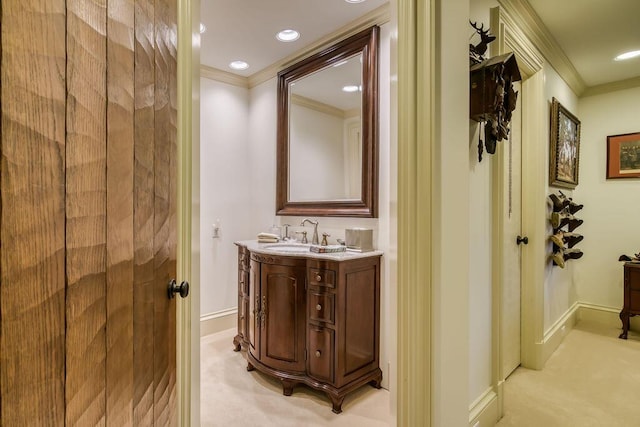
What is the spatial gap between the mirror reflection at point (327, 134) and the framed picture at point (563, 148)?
68.1 inches

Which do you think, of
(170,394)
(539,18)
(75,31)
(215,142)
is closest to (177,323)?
(170,394)

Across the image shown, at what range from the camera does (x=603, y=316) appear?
3385 mm

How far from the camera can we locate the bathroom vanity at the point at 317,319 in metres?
1.98

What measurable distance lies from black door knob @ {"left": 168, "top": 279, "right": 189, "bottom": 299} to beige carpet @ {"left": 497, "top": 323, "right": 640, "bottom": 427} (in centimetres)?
198

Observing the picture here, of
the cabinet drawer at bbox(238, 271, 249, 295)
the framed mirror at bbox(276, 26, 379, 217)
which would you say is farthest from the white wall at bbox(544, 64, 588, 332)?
the cabinet drawer at bbox(238, 271, 249, 295)

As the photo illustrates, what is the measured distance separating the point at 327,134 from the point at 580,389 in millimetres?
2623

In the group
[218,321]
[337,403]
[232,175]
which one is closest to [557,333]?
[337,403]

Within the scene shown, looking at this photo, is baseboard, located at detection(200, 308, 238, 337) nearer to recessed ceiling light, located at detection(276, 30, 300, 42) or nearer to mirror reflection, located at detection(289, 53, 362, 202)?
mirror reflection, located at detection(289, 53, 362, 202)

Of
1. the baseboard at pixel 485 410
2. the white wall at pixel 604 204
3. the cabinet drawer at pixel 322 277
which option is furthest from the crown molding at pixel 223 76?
the white wall at pixel 604 204

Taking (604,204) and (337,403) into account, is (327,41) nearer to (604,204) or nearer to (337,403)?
(337,403)

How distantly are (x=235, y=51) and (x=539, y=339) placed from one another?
136 inches

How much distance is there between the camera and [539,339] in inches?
95.3

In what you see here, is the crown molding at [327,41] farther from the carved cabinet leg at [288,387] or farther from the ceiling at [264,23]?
the carved cabinet leg at [288,387]

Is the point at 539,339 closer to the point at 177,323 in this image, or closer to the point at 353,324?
the point at 353,324
